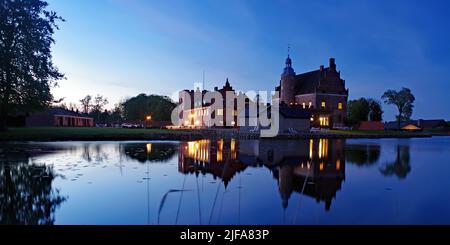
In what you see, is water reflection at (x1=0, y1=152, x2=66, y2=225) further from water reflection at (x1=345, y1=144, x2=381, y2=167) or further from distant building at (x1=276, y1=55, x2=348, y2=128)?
distant building at (x1=276, y1=55, x2=348, y2=128)

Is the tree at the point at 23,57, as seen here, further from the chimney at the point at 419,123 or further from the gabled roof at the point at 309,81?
the chimney at the point at 419,123

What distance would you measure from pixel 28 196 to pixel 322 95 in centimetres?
7524

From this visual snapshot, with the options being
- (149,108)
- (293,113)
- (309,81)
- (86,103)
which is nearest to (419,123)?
(309,81)

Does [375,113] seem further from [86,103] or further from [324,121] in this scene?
[86,103]

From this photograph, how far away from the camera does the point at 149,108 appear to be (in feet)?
325

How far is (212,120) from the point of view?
76.1m

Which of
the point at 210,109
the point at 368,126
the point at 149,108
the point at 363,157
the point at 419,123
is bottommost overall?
the point at 363,157

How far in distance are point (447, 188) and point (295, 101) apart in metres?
74.9

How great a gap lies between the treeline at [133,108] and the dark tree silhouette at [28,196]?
275 ft

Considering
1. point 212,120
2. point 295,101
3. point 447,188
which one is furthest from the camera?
point 295,101

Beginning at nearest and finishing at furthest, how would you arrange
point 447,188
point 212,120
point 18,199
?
point 18,199
point 447,188
point 212,120

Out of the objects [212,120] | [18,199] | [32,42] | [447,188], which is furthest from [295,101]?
[18,199]

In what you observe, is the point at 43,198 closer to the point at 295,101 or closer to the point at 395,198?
the point at 395,198

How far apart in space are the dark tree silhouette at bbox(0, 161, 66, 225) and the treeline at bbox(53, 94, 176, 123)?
83672 millimetres
